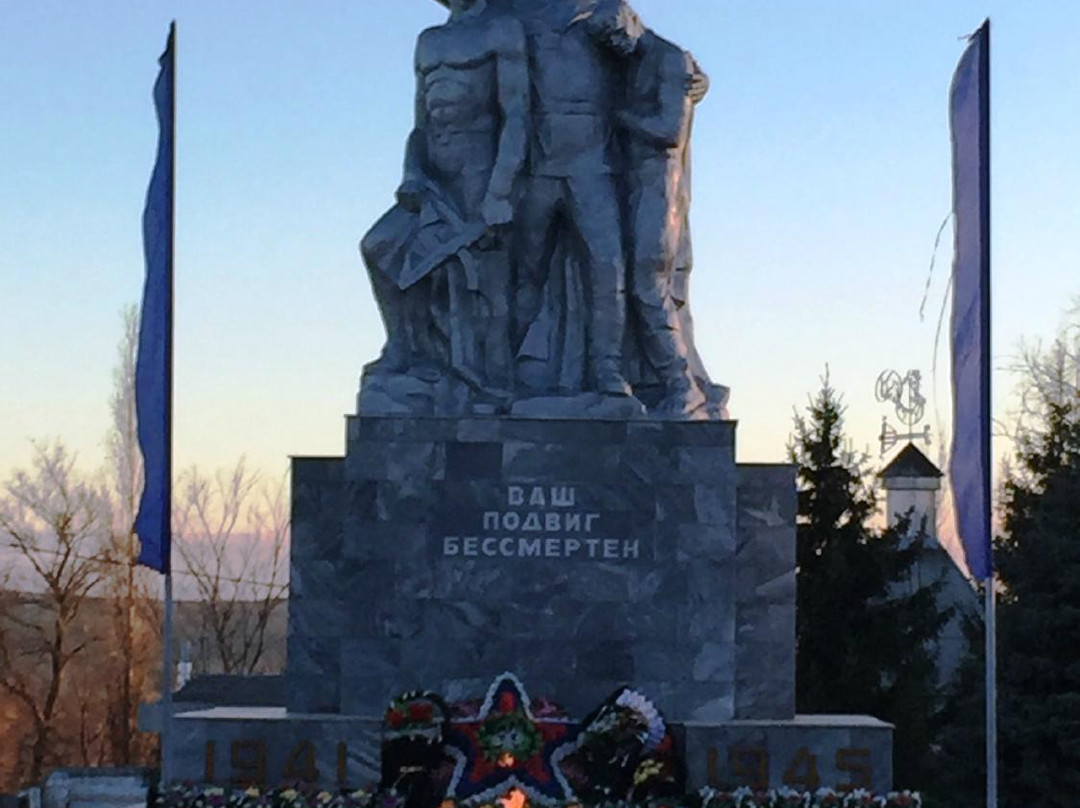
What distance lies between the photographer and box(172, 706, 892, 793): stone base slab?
1503 centimetres

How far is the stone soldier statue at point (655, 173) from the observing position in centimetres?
1638

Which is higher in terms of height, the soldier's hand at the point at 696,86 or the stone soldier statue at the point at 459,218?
the soldier's hand at the point at 696,86

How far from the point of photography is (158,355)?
50.8 feet

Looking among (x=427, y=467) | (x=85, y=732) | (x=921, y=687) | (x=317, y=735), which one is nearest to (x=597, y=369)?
(x=427, y=467)

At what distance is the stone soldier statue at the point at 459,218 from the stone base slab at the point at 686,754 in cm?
267

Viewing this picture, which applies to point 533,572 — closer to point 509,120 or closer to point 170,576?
point 170,576

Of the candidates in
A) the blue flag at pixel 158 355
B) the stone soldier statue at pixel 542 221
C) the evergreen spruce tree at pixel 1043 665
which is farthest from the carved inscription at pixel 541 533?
the evergreen spruce tree at pixel 1043 665

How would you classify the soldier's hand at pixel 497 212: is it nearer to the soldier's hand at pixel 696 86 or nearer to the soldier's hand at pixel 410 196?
the soldier's hand at pixel 410 196

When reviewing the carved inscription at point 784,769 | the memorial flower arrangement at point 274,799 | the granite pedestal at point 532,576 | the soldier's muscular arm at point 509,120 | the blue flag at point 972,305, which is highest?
the soldier's muscular arm at point 509,120

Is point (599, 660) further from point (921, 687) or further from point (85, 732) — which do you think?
point (85, 732)

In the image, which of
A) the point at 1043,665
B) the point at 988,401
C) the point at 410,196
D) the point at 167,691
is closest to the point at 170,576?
the point at 167,691

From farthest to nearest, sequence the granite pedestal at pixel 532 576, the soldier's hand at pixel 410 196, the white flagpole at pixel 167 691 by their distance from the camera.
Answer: the soldier's hand at pixel 410 196 → the granite pedestal at pixel 532 576 → the white flagpole at pixel 167 691

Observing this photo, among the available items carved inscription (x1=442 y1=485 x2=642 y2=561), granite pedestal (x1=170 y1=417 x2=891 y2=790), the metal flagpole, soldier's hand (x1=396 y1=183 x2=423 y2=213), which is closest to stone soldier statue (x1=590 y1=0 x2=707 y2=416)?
granite pedestal (x1=170 y1=417 x2=891 y2=790)

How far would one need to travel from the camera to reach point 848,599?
25.4 meters
